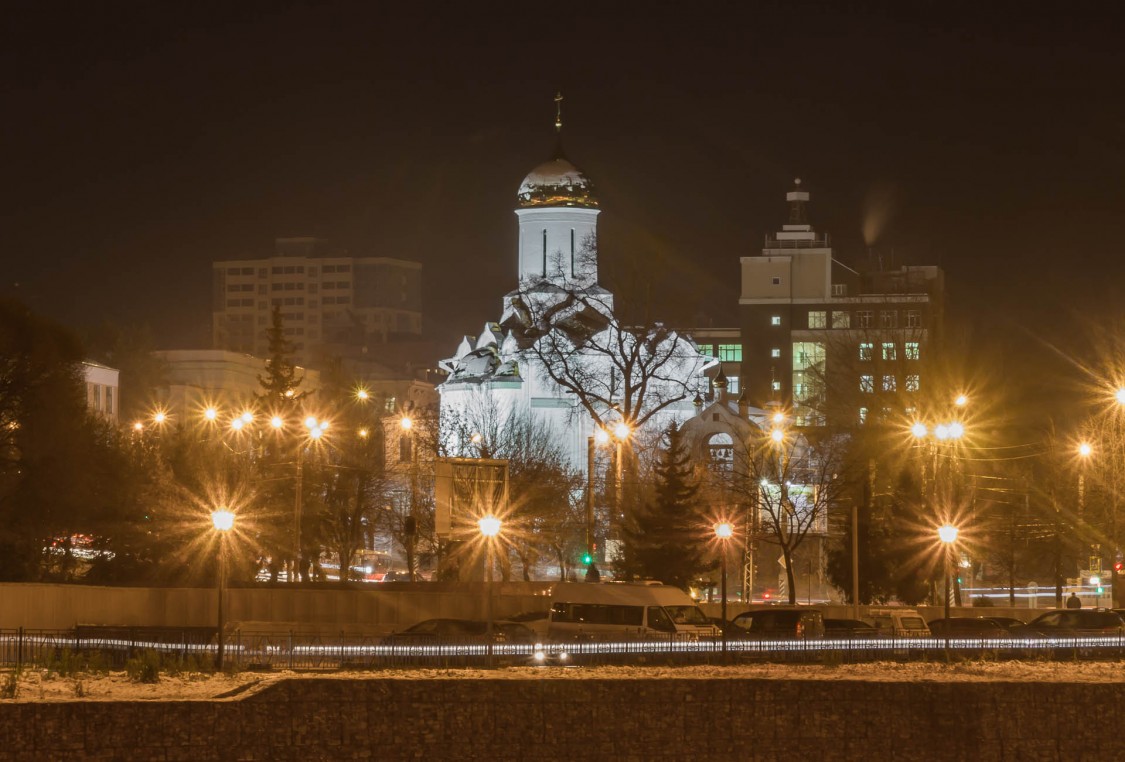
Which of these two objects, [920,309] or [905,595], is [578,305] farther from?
[905,595]

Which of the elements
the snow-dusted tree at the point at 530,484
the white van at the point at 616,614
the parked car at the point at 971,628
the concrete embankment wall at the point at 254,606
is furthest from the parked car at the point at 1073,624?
the snow-dusted tree at the point at 530,484

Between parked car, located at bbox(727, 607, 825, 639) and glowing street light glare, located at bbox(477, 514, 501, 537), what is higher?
glowing street light glare, located at bbox(477, 514, 501, 537)

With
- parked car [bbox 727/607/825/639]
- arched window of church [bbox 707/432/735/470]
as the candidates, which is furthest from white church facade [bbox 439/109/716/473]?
parked car [bbox 727/607/825/639]

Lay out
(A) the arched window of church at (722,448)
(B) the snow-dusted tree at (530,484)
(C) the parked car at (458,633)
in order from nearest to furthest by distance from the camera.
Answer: (C) the parked car at (458,633) < (B) the snow-dusted tree at (530,484) < (A) the arched window of church at (722,448)

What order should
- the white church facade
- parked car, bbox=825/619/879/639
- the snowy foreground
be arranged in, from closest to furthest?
1. the snowy foreground
2. parked car, bbox=825/619/879/639
3. the white church facade

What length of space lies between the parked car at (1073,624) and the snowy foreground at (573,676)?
8779mm

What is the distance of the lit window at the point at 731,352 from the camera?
5925 inches

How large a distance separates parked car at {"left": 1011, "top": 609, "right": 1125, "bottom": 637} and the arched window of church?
41.6 m

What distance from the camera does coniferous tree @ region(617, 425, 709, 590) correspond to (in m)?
57.3

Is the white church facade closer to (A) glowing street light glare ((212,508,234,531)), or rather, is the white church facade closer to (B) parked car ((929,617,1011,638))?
(B) parked car ((929,617,1011,638))

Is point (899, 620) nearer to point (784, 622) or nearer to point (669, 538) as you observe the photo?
point (784, 622)

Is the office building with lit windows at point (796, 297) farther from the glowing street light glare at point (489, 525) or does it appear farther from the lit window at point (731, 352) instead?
the glowing street light glare at point (489, 525)

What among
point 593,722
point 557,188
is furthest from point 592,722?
point 557,188

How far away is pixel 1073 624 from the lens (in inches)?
1676
